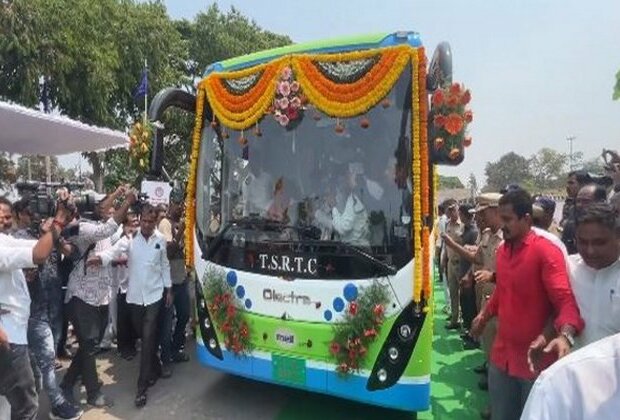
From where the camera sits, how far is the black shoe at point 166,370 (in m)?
5.08

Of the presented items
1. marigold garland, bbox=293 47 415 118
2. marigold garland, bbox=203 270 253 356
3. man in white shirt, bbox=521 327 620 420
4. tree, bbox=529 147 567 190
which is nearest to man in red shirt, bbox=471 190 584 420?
marigold garland, bbox=293 47 415 118

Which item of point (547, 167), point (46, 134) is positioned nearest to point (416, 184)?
point (46, 134)

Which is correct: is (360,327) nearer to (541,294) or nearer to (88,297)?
(541,294)

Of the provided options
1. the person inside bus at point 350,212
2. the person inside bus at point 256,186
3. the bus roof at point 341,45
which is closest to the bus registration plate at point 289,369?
the person inside bus at point 350,212

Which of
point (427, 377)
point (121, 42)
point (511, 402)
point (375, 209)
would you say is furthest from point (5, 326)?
point (121, 42)

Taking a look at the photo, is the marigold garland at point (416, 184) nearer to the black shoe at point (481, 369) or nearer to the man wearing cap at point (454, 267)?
the black shoe at point (481, 369)

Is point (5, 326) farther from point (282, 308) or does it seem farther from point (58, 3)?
point (58, 3)

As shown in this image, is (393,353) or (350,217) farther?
(350,217)

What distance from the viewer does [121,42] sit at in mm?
16375

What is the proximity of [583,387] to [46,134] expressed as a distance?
21.2 feet

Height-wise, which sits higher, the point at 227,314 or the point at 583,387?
the point at 583,387

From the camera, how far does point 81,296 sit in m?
4.36

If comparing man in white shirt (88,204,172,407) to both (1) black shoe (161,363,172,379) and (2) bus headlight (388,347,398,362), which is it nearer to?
(1) black shoe (161,363,172,379)

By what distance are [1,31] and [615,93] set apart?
13.6 meters
